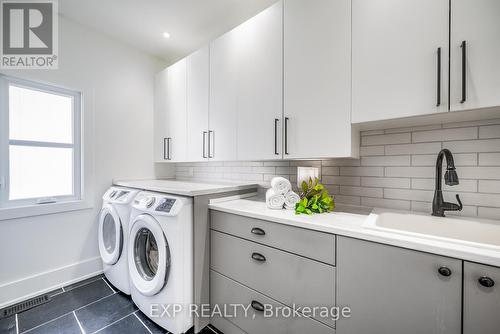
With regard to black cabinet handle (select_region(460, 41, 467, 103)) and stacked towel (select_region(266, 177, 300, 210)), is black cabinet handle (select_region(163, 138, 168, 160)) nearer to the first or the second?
stacked towel (select_region(266, 177, 300, 210))

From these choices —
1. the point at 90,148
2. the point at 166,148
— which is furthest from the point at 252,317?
the point at 90,148

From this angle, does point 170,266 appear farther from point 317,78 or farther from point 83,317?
point 317,78

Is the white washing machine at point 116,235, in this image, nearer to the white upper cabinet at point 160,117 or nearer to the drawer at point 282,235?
the white upper cabinet at point 160,117

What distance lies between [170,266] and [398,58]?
187cm

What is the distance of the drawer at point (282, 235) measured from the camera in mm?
1051

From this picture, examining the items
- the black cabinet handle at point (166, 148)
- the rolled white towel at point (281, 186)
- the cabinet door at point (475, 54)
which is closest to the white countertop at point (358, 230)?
the rolled white towel at point (281, 186)

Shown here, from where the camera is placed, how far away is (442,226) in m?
1.15

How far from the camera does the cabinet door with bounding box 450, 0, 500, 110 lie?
85 cm

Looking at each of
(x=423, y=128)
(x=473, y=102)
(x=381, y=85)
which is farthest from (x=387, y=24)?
(x=423, y=128)

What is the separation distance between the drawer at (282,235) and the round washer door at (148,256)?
41 cm

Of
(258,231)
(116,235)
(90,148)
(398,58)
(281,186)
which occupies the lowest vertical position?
(116,235)

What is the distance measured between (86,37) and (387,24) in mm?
2752

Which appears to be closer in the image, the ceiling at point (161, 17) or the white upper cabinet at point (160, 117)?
the ceiling at point (161, 17)

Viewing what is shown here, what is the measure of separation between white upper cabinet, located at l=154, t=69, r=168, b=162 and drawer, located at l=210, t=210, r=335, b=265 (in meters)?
1.48
